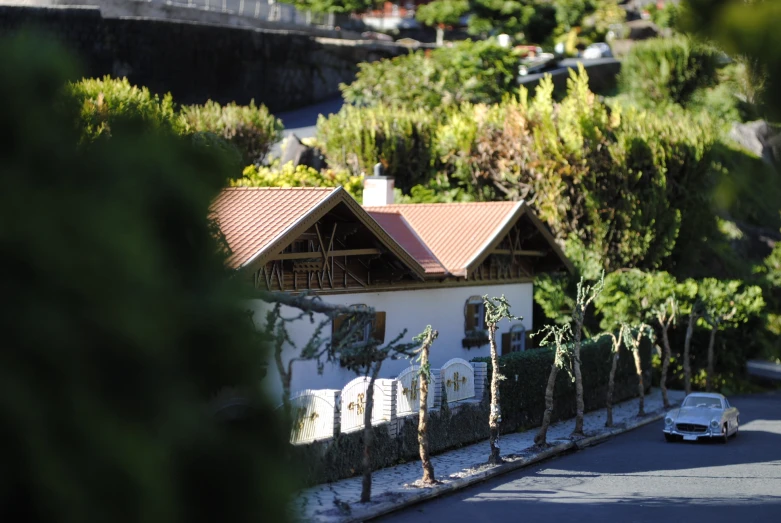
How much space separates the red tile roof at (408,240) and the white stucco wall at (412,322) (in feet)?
2.31

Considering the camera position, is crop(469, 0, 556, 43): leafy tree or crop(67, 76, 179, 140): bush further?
crop(469, 0, 556, 43): leafy tree

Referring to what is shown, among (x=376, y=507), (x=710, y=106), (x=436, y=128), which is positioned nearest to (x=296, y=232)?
(x=376, y=507)

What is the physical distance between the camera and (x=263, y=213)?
23047 millimetres

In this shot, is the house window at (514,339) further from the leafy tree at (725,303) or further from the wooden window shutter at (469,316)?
Result: the leafy tree at (725,303)

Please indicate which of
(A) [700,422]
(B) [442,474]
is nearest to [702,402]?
(A) [700,422]

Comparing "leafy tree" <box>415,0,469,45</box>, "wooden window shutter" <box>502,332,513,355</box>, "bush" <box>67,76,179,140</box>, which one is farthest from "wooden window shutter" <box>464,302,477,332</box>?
"leafy tree" <box>415,0,469,45</box>

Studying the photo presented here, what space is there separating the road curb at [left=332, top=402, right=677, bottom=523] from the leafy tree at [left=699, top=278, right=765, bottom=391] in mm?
8292

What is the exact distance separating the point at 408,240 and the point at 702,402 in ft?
30.3

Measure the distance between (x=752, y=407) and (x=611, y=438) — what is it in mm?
11014

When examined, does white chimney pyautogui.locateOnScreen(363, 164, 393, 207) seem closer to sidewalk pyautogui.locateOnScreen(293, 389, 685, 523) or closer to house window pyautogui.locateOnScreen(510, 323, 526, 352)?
house window pyautogui.locateOnScreen(510, 323, 526, 352)

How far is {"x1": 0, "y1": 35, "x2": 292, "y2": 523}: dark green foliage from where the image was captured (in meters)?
3.71

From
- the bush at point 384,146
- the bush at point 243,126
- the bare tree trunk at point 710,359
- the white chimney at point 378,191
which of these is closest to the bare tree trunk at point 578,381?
the white chimney at point 378,191

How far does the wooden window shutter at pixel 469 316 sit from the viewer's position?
2983 centimetres

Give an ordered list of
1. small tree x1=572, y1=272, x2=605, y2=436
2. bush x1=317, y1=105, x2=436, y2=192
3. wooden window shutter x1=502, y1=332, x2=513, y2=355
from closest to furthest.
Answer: small tree x1=572, y1=272, x2=605, y2=436 → wooden window shutter x1=502, y1=332, x2=513, y2=355 → bush x1=317, y1=105, x2=436, y2=192
